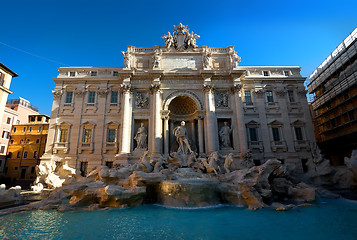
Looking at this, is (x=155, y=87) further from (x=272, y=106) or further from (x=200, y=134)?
(x=272, y=106)

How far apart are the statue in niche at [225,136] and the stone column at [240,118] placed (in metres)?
1.13

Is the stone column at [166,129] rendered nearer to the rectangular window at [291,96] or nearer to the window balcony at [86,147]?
the window balcony at [86,147]

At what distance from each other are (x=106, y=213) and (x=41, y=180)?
12.3m

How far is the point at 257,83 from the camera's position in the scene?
22281mm

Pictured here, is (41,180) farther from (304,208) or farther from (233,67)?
(233,67)

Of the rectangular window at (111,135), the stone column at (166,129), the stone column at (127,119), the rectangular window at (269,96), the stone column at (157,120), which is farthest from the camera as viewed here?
the rectangular window at (269,96)

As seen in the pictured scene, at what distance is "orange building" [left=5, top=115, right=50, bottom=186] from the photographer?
91.0 ft

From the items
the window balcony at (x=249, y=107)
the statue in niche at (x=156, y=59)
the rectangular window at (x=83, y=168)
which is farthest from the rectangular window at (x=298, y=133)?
the rectangular window at (x=83, y=168)

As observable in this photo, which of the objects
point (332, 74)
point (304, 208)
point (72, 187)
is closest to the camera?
point (304, 208)

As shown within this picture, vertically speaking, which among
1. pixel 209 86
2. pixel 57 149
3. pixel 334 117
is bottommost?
pixel 57 149

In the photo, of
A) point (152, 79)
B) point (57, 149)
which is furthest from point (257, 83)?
point (57, 149)

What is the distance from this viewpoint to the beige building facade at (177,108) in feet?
63.8

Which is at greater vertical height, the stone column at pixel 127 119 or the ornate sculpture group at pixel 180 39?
the ornate sculpture group at pixel 180 39

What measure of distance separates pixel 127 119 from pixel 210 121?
29.4 feet
